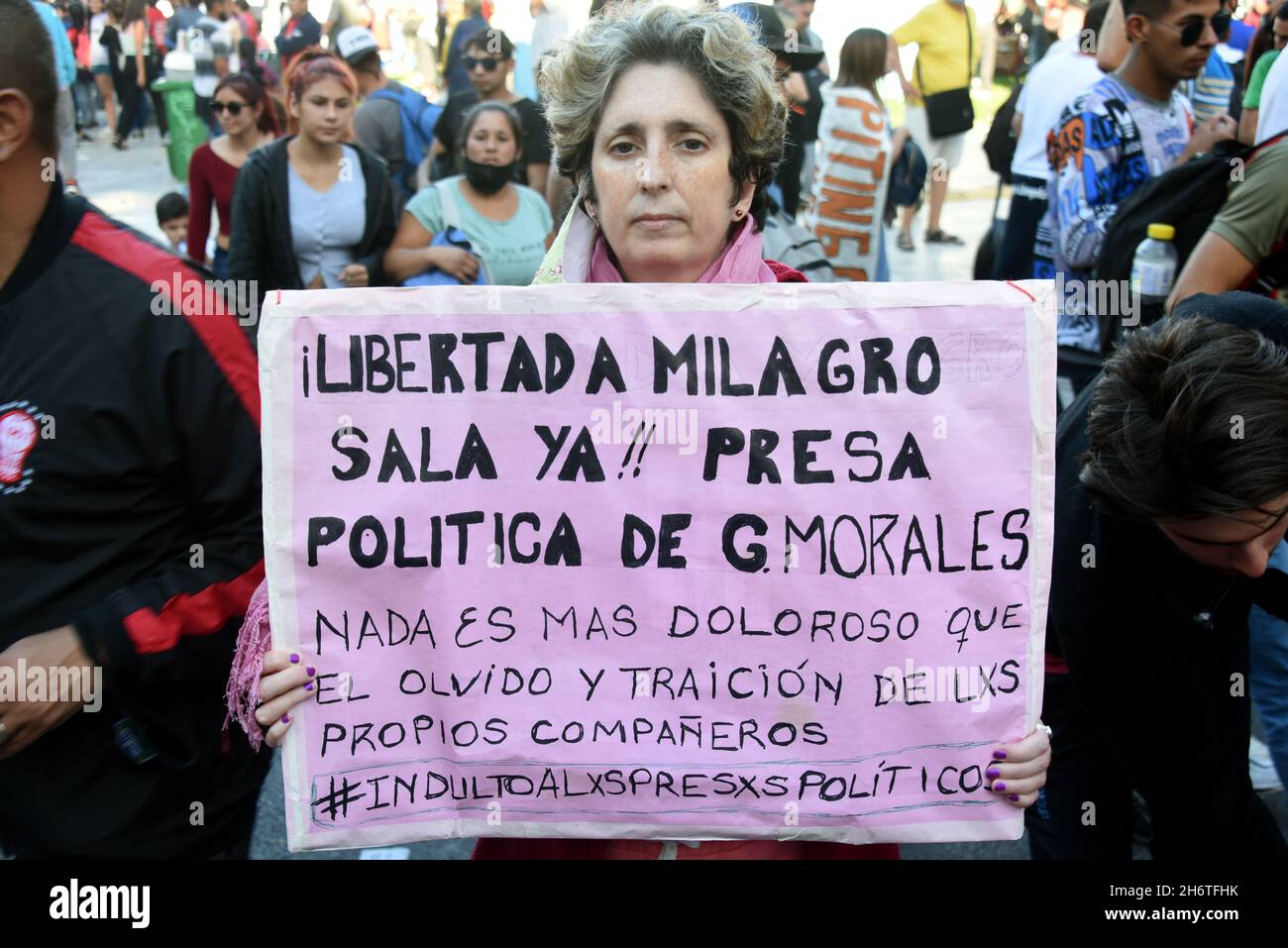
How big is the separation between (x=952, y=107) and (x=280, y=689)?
884cm

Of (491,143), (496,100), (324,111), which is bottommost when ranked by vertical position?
(491,143)

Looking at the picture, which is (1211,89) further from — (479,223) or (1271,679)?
(1271,679)

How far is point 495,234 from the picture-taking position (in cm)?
564

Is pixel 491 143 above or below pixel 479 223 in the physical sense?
above

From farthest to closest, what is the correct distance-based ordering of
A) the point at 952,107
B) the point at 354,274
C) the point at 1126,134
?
1. the point at 952,107
2. the point at 354,274
3. the point at 1126,134

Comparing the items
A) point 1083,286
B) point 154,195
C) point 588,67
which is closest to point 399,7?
point 154,195

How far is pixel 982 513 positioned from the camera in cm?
206

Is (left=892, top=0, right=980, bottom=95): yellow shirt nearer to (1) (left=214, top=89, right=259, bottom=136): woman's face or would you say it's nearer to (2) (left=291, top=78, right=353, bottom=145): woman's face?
(1) (left=214, top=89, right=259, bottom=136): woman's face

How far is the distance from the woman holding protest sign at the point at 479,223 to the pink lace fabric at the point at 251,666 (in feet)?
10.9

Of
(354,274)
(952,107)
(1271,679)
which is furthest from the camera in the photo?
(952,107)

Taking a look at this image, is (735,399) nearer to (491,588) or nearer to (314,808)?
(491,588)

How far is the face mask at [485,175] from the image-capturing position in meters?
5.69

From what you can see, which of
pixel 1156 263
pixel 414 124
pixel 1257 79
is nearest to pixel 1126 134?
pixel 1156 263
